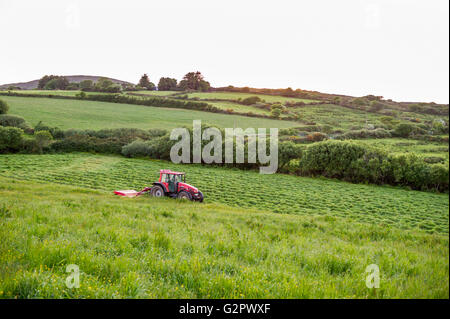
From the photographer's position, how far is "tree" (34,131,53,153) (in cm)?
1074

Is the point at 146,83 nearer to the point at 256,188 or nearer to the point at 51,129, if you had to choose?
the point at 51,129

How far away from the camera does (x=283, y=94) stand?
757 inches

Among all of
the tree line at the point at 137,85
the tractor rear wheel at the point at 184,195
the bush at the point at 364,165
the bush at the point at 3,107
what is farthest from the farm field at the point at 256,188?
the tree line at the point at 137,85

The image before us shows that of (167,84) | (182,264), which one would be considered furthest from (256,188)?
(182,264)

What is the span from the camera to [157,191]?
12461 millimetres

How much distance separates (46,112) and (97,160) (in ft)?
11.3

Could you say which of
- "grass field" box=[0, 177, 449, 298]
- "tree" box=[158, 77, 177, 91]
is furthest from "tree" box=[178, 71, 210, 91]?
"grass field" box=[0, 177, 449, 298]

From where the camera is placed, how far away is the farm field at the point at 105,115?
12.1 metres

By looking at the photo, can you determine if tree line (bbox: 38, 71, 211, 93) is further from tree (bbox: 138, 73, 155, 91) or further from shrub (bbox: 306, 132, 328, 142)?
shrub (bbox: 306, 132, 328, 142)

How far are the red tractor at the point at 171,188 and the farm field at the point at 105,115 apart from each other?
4.49 m

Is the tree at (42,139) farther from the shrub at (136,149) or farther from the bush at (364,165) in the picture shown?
the bush at (364,165)

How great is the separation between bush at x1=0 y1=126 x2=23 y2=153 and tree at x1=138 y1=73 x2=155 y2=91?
700 cm

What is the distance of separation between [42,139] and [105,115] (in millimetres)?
4487
